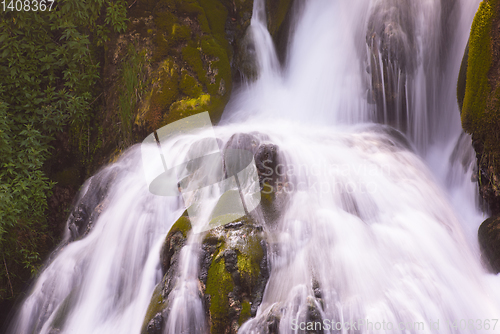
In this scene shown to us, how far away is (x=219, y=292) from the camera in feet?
10.8

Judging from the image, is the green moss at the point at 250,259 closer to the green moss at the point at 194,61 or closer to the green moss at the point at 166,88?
the green moss at the point at 166,88

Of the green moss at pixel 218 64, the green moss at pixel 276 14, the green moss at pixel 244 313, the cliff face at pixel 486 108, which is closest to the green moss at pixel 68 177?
the green moss at pixel 218 64

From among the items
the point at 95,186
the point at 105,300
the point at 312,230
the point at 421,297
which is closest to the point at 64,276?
the point at 105,300

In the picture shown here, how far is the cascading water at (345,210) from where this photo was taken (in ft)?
10.7

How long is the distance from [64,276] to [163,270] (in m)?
1.46

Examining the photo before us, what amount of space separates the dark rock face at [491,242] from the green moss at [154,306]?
335cm

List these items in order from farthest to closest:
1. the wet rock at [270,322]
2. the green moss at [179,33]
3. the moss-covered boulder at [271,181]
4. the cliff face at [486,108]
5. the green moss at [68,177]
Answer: the green moss at [179,33], the green moss at [68,177], the moss-covered boulder at [271,181], the cliff face at [486,108], the wet rock at [270,322]

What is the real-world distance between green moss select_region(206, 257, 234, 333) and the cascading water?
→ 0.47 feet

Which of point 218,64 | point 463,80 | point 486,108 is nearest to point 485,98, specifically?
point 486,108

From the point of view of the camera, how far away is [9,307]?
16.5 ft

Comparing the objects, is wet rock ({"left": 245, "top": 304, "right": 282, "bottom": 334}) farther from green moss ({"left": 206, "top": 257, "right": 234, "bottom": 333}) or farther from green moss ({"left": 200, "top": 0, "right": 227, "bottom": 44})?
green moss ({"left": 200, "top": 0, "right": 227, "bottom": 44})

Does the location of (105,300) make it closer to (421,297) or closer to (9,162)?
(9,162)

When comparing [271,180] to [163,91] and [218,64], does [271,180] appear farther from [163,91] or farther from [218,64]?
[218,64]

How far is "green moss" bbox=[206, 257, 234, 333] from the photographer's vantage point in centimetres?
320
